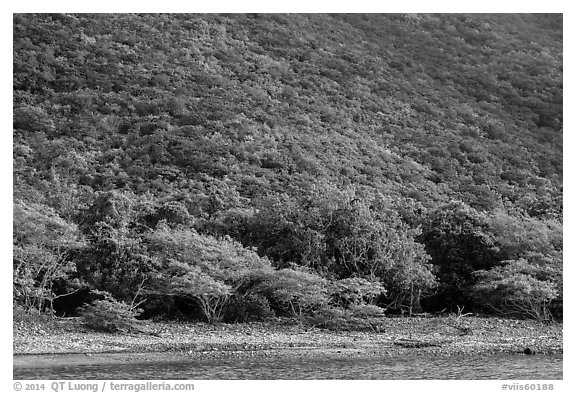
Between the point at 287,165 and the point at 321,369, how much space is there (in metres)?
21.0

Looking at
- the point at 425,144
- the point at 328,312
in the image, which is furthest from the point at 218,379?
the point at 425,144

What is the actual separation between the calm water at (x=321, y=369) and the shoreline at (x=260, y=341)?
66 centimetres

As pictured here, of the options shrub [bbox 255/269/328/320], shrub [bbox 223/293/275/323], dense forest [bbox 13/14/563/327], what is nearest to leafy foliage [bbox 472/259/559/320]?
dense forest [bbox 13/14/563/327]

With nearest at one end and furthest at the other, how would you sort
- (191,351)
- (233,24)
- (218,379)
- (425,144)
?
(218,379)
(191,351)
(425,144)
(233,24)

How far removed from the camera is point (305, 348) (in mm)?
16125

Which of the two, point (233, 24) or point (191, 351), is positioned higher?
point (233, 24)

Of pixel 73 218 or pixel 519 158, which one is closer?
pixel 73 218

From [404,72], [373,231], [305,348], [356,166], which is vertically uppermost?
[404,72]

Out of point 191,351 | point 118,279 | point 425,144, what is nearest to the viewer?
point 191,351

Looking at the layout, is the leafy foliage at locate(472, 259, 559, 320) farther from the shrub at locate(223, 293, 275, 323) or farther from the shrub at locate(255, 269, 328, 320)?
the shrub at locate(223, 293, 275, 323)

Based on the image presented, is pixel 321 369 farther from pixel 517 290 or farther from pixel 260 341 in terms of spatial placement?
pixel 517 290

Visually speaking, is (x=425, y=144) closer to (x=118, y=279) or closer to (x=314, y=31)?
(x=314, y=31)

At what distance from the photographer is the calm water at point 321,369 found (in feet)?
41.6
